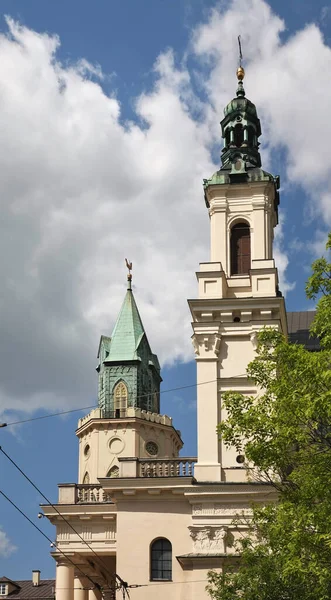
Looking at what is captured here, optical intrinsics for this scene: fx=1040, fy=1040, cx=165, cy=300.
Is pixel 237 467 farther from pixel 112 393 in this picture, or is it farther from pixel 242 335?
pixel 112 393

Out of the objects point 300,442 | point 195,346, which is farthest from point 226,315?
point 300,442

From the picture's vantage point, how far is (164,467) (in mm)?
40312

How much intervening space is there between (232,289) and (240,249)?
212 centimetres

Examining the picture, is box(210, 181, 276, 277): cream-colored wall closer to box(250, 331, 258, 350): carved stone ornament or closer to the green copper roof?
box(250, 331, 258, 350): carved stone ornament

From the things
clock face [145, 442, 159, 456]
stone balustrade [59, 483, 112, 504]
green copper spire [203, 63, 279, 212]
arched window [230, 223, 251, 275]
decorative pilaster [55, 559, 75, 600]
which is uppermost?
green copper spire [203, 63, 279, 212]

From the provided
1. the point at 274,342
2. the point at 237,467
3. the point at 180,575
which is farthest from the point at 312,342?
the point at 274,342

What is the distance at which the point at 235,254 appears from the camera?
44656 millimetres

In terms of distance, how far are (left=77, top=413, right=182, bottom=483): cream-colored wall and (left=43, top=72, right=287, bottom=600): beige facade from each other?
76.6ft

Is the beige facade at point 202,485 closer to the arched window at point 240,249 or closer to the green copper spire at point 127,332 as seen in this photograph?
the arched window at point 240,249

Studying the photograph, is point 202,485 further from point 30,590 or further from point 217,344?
point 30,590

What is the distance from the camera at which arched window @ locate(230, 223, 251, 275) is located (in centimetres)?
4428

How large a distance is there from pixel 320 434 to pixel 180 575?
49.9 feet

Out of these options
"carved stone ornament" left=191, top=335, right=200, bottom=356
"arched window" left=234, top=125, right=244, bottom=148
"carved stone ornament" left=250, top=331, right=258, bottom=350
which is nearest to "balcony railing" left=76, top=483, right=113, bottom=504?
"carved stone ornament" left=191, top=335, right=200, bottom=356

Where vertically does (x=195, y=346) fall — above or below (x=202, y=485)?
above
